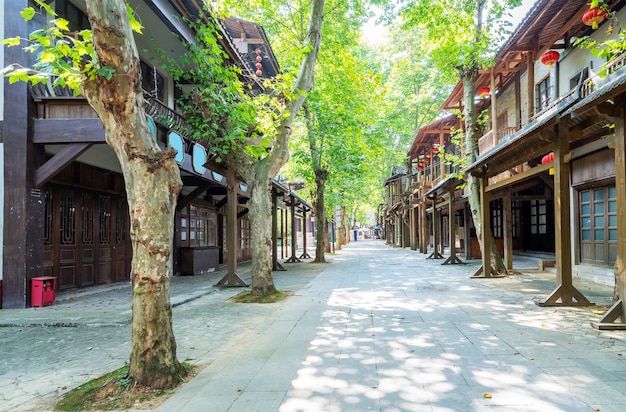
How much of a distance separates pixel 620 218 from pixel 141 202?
594 centimetres

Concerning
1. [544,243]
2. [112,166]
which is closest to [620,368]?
[112,166]

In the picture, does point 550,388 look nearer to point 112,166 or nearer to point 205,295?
point 205,295

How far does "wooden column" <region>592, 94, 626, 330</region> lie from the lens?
5.39m

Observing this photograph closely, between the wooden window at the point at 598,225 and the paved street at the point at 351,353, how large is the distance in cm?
230

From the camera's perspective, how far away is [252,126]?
9297 mm

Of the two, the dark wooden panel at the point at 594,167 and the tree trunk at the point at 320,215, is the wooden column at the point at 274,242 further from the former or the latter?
the dark wooden panel at the point at 594,167

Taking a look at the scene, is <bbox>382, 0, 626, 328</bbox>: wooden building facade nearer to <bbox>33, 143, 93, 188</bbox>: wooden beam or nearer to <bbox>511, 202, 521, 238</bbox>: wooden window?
<bbox>511, 202, 521, 238</bbox>: wooden window

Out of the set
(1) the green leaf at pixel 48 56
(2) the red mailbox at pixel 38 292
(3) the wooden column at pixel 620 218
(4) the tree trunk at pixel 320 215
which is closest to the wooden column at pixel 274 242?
(4) the tree trunk at pixel 320 215

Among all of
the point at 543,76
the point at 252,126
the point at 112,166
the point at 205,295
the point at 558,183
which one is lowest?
the point at 205,295

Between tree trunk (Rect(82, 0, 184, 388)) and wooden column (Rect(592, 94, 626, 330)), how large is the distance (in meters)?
5.33

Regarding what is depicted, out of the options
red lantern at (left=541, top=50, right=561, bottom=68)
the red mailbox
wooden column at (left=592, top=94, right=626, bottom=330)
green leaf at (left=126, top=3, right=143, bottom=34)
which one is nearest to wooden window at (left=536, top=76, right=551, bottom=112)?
red lantern at (left=541, top=50, right=561, bottom=68)

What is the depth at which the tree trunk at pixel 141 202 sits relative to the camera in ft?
12.1

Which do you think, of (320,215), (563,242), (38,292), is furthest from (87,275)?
(320,215)

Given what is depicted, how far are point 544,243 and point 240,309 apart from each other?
14.2 meters
